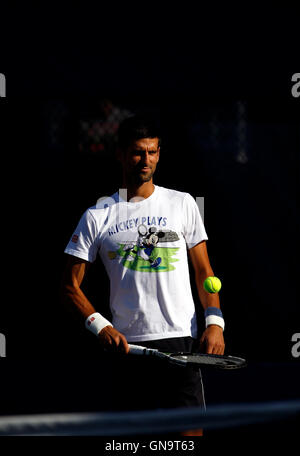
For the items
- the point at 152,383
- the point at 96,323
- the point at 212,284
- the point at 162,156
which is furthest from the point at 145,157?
the point at 162,156

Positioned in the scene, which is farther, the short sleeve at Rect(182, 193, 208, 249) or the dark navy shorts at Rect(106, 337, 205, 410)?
the short sleeve at Rect(182, 193, 208, 249)

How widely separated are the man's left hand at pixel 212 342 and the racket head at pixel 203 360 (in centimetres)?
11

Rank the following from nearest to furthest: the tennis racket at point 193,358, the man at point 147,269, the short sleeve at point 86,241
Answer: the tennis racket at point 193,358 < the man at point 147,269 < the short sleeve at point 86,241

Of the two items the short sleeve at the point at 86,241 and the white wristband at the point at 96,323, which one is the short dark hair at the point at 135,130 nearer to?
the short sleeve at the point at 86,241

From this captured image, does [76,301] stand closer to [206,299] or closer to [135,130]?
[206,299]

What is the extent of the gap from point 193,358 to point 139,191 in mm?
824

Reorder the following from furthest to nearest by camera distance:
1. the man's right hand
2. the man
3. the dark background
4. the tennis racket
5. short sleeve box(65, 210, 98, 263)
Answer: the dark background, short sleeve box(65, 210, 98, 263), the man, the man's right hand, the tennis racket

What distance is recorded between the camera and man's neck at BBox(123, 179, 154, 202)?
3.46 m

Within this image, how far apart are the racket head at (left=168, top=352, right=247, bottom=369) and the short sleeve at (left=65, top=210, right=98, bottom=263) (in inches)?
24.4

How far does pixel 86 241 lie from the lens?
11.3 feet

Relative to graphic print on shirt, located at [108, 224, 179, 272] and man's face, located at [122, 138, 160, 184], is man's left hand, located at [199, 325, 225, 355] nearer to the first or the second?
graphic print on shirt, located at [108, 224, 179, 272]

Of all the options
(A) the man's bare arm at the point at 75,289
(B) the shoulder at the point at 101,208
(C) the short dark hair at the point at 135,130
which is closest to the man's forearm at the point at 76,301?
(A) the man's bare arm at the point at 75,289

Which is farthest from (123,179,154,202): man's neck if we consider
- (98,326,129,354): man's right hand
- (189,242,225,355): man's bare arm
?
(98,326,129,354): man's right hand

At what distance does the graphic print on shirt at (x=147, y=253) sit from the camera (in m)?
3.33
